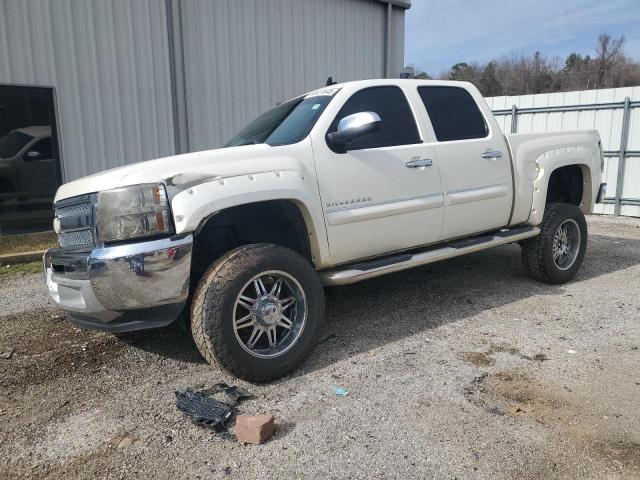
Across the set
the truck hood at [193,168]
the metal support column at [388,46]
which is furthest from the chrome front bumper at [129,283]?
the metal support column at [388,46]

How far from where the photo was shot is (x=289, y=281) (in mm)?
3434

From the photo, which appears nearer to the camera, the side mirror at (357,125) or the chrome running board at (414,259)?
the side mirror at (357,125)

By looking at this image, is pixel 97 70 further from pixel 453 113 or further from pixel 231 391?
pixel 231 391

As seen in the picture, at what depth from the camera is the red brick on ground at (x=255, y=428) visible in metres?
2.67

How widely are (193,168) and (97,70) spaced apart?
6.27m

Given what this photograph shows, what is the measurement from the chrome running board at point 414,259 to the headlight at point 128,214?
134cm

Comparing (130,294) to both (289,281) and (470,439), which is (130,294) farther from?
(470,439)

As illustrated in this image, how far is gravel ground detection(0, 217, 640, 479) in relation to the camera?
2.52 metres

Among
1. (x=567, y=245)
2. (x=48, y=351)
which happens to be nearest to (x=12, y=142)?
(x=48, y=351)

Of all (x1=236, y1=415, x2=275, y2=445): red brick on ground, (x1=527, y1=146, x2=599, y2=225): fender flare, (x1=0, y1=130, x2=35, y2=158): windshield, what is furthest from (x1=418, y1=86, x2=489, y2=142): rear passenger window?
(x1=0, y1=130, x2=35, y2=158): windshield

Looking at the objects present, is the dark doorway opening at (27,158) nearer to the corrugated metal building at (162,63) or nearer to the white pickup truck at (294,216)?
the corrugated metal building at (162,63)

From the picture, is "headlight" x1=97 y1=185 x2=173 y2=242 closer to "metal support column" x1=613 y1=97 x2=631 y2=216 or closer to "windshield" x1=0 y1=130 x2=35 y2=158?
"windshield" x1=0 y1=130 x2=35 y2=158

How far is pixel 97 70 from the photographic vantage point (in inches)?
327

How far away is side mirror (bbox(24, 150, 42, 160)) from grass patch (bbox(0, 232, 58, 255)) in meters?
1.17
